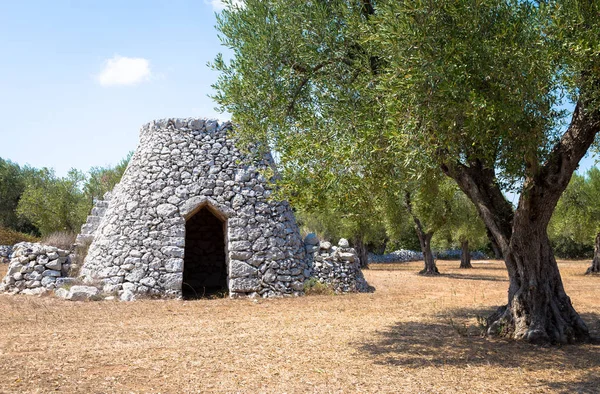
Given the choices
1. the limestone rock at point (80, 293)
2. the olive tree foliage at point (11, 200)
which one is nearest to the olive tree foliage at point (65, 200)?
the olive tree foliage at point (11, 200)

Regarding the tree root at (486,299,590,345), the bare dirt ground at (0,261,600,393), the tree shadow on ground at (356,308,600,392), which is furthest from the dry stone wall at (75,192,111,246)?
the tree root at (486,299,590,345)

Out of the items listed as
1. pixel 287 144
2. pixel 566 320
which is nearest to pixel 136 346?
pixel 287 144

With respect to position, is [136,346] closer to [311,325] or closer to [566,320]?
[311,325]

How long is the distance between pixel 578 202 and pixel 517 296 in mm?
20527

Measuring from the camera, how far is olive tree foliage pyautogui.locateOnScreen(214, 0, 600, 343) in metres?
5.71

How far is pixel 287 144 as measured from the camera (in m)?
8.09

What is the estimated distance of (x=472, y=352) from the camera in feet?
23.9

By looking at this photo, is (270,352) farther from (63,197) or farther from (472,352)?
(63,197)

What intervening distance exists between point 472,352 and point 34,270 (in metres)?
12.6

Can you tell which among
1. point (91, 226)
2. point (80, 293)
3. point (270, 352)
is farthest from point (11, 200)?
point (270, 352)

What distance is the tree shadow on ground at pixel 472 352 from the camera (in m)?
6.52

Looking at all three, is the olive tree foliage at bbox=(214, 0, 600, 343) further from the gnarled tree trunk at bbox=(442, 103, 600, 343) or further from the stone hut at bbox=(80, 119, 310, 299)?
the stone hut at bbox=(80, 119, 310, 299)

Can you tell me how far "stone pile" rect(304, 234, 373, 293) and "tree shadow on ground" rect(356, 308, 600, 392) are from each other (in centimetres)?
561

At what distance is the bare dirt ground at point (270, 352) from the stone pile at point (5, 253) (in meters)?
15.8
